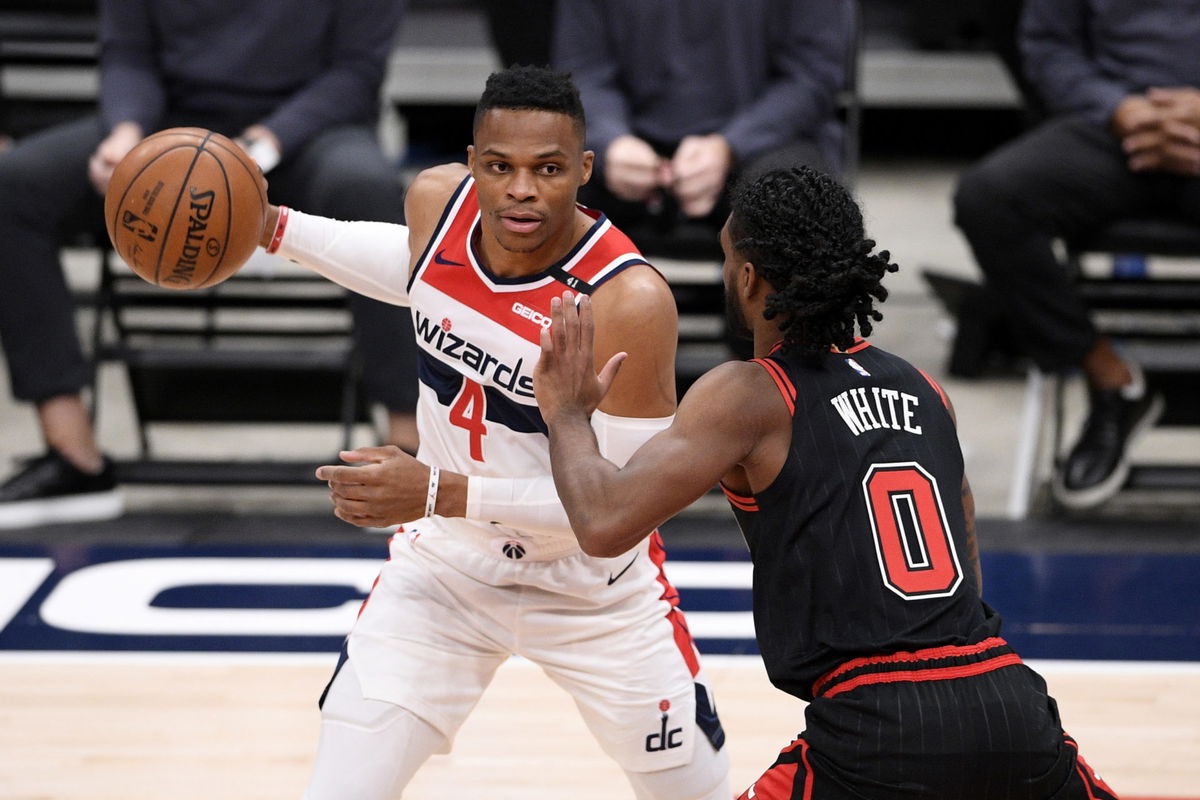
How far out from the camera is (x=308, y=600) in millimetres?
4180

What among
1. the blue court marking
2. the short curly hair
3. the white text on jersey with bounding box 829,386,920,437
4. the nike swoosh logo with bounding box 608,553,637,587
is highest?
the short curly hair

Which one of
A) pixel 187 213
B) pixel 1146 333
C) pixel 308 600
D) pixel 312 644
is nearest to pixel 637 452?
pixel 187 213

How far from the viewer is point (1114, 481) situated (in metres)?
4.70

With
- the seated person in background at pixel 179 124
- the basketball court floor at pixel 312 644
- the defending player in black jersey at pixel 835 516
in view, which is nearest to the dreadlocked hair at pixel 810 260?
the defending player in black jersey at pixel 835 516

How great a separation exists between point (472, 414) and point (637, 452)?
23.1 inches

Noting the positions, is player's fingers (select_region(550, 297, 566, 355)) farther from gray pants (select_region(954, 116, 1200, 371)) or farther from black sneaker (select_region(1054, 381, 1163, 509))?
black sneaker (select_region(1054, 381, 1163, 509))

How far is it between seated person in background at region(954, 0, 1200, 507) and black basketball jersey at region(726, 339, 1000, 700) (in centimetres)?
259

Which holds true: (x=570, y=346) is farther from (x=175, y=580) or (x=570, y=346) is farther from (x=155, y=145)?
(x=175, y=580)

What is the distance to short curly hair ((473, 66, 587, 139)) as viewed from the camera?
249 centimetres

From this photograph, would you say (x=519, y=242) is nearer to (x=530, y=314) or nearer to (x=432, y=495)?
(x=530, y=314)

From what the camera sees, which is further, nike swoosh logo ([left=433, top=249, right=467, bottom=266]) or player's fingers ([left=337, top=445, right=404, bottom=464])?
nike swoosh logo ([left=433, top=249, right=467, bottom=266])

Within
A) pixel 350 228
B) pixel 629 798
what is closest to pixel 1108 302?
pixel 629 798

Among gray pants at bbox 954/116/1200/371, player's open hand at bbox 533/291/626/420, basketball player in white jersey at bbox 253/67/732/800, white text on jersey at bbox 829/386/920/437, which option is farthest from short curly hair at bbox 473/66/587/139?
gray pants at bbox 954/116/1200/371

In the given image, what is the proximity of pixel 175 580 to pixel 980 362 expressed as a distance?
10.7 feet
